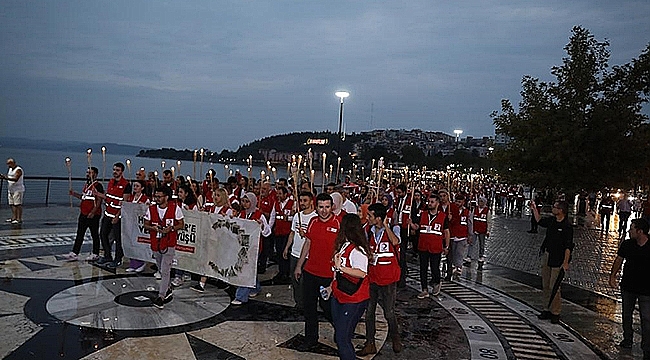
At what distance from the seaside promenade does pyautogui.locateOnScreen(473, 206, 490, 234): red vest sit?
1.68 metres

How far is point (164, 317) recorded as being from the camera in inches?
303

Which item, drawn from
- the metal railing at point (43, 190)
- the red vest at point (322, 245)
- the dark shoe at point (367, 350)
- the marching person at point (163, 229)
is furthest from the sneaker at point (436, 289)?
the metal railing at point (43, 190)

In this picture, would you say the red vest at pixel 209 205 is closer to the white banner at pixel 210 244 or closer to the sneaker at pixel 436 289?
the white banner at pixel 210 244

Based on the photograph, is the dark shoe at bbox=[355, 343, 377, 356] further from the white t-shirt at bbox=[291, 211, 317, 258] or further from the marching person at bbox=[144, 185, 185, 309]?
the marching person at bbox=[144, 185, 185, 309]

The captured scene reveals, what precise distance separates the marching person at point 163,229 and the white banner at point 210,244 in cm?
110

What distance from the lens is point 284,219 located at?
10.9 m

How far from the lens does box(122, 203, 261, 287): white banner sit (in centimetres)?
878

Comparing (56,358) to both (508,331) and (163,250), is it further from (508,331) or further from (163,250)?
(508,331)

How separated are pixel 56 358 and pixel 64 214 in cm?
1448

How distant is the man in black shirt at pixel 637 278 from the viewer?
7004 mm

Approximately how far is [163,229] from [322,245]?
Answer: 305 centimetres

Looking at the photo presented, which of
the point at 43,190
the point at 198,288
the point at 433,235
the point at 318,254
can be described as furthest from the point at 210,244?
the point at 43,190

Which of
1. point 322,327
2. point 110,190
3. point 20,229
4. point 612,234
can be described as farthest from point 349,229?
point 612,234

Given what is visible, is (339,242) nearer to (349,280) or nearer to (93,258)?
(349,280)
